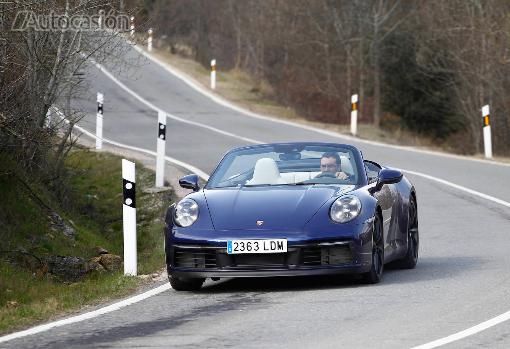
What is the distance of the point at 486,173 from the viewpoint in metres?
23.6

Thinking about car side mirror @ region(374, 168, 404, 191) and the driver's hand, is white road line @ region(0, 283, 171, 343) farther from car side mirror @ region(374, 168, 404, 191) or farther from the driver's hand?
car side mirror @ region(374, 168, 404, 191)

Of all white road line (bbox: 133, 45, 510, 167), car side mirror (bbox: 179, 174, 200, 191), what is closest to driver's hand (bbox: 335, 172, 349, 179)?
car side mirror (bbox: 179, 174, 200, 191)

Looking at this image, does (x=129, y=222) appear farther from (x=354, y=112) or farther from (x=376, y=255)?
(x=354, y=112)

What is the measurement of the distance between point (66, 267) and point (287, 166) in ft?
11.4

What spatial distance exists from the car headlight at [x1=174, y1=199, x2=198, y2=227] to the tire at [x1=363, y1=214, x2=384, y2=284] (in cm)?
149

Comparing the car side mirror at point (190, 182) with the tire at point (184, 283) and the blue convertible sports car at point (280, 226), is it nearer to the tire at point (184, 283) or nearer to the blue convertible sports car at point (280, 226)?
the blue convertible sports car at point (280, 226)

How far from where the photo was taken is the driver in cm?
1179

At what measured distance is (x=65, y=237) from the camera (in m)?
15.4

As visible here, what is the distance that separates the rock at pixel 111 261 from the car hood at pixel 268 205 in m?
3.43

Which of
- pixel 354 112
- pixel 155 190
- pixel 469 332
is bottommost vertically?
pixel 469 332

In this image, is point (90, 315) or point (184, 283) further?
point (184, 283)

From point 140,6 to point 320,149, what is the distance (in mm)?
7038

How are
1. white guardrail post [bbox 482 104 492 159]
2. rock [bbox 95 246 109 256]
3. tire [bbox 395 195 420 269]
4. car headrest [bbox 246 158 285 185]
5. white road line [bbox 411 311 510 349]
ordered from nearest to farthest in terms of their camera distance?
1. white road line [bbox 411 311 510 349]
2. car headrest [bbox 246 158 285 185]
3. tire [bbox 395 195 420 269]
4. rock [bbox 95 246 109 256]
5. white guardrail post [bbox 482 104 492 159]

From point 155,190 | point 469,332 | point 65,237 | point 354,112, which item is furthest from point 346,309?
point 354,112
